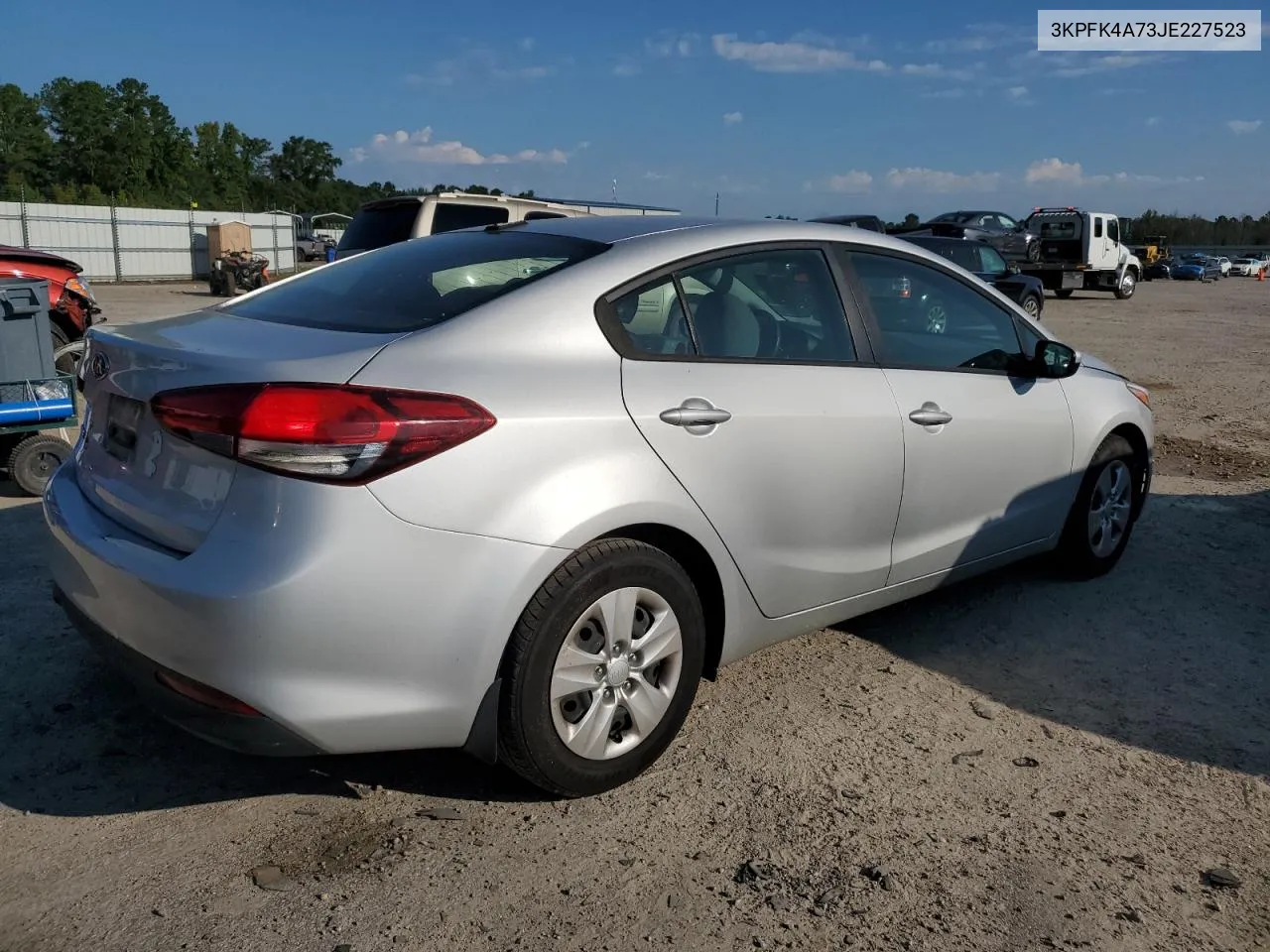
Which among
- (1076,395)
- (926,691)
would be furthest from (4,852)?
(1076,395)

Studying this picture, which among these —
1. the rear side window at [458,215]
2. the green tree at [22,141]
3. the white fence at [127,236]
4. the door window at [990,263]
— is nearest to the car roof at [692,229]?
the rear side window at [458,215]

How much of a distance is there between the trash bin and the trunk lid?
3522 millimetres

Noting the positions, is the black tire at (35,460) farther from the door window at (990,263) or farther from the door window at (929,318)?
the door window at (990,263)

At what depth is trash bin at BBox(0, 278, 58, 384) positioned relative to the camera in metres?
6.04

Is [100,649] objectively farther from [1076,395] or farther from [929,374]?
[1076,395]

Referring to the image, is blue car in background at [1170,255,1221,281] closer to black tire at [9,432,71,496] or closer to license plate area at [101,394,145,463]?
black tire at [9,432,71,496]

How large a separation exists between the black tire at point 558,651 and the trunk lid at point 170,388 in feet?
2.48

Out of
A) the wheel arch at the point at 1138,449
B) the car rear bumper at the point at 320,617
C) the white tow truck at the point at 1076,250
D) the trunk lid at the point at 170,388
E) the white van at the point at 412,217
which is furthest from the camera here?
the white tow truck at the point at 1076,250

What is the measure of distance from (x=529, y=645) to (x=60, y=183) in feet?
285

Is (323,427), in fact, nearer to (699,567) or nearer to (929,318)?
(699,567)

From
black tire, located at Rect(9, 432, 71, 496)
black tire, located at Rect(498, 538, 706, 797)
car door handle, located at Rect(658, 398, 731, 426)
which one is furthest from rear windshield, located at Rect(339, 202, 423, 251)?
black tire, located at Rect(498, 538, 706, 797)

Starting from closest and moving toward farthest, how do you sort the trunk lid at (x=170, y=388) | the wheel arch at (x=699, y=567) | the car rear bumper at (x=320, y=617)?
the car rear bumper at (x=320, y=617), the trunk lid at (x=170, y=388), the wheel arch at (x=699, y=567)

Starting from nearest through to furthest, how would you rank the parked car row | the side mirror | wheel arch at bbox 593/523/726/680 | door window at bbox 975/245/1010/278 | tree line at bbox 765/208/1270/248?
wheel arch at bbox 593/523/726/680, the side mirror, door window at bbox 975/245/1010/278, the parked car row, tree line at bbox 765/208/1270/248

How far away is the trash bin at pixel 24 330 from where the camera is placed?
6.04 meters
